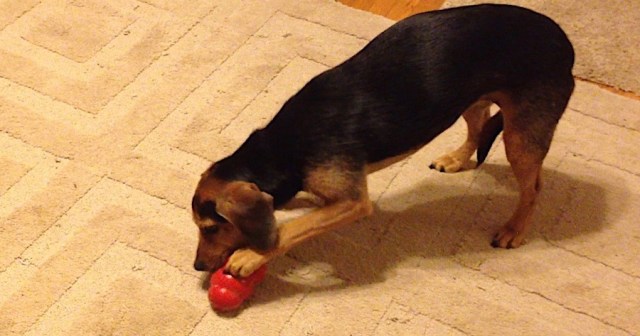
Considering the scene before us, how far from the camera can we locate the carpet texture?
266cm

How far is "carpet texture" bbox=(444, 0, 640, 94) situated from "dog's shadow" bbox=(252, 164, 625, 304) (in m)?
0.54

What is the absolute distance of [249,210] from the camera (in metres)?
1.71

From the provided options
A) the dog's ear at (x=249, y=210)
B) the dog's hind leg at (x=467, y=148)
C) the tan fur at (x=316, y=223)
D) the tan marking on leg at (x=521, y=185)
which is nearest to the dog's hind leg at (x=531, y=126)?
the tan marking on leg at (x=521, y=185)

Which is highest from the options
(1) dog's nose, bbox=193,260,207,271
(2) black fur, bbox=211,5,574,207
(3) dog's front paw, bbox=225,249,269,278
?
(2) black fur, bbox=211,5,574,207

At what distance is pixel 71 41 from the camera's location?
105 inches

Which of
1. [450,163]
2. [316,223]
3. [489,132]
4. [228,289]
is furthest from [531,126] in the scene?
[228,289]

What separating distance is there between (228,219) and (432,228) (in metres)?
0.69

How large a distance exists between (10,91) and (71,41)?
30cm

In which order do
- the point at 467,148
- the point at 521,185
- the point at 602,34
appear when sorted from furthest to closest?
the point at 602,34
the point at 467,148
the point at 521,185

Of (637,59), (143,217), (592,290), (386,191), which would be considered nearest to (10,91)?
(143,217)

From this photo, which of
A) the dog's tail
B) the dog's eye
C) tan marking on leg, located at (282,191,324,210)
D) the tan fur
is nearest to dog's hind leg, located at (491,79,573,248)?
the dog's tail

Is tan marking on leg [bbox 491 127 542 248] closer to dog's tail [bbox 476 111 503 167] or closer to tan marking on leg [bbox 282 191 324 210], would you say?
dog's tail [bbox 476 111 503 167]

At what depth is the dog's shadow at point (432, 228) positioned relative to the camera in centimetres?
205

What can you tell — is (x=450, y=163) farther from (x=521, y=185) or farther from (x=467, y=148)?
(x=521, y=185)
